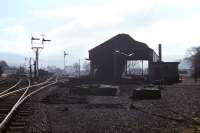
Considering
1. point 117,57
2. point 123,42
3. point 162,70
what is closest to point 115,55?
point 117,57

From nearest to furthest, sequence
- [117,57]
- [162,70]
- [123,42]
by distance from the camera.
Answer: [162,70], [117,57], [123,42]

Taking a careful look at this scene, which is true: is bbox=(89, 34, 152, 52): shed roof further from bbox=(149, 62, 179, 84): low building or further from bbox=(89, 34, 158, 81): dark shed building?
bbox=(149, 62, 179, 84): low building

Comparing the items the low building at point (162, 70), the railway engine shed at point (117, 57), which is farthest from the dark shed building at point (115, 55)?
the low building at point (162, 70)

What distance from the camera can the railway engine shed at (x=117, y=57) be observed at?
6419 centimetres

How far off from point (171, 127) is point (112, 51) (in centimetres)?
5271

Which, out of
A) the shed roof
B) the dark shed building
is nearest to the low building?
the dark shed building

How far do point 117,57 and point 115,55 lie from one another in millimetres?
1046

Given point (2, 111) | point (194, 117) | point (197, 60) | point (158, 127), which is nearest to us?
point (158, 127)

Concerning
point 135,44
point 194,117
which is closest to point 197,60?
point 135,44

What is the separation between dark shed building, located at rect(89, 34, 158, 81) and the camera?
212 feet

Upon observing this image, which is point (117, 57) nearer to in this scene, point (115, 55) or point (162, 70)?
point (115, 55)

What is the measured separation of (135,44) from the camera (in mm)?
68750

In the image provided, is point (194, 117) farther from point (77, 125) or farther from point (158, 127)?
point (77, 125)

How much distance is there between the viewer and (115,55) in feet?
208
